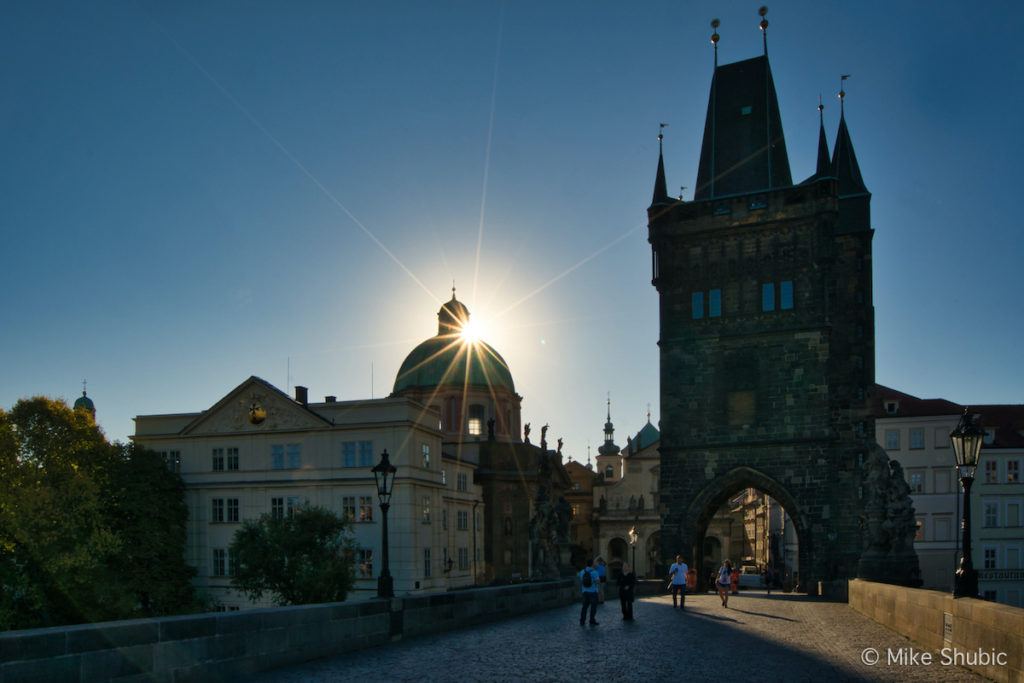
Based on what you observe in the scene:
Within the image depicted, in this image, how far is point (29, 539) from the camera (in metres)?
45.0

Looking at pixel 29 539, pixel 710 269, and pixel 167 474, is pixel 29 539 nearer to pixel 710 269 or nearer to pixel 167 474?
pixel 167 474

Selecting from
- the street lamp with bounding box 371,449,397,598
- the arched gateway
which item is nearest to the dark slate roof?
the arched gateway

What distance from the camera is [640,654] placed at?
16.4 meters

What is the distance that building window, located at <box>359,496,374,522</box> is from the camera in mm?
54969

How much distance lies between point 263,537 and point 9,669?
125 ft

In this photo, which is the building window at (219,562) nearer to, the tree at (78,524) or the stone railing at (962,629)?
the tree at (78,524)

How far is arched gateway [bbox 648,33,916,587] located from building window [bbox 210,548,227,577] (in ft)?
81.5

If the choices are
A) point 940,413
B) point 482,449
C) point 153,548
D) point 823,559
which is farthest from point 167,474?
point 940,413

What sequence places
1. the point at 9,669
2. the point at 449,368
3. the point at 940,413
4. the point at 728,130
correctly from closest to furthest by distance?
the point at 9,669 → the point at 728,130 → the point at 940,413 → the point at 449,368

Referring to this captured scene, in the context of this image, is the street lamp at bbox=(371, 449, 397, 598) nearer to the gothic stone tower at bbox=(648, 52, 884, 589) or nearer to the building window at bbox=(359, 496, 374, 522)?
the gothic stone tower at bbox=(648, 52, 884, 589)

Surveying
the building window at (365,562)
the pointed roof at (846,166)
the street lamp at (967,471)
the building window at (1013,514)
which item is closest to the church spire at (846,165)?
the pointed roof at (846,166)

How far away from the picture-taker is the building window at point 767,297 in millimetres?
49875

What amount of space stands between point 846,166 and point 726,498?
21.8m

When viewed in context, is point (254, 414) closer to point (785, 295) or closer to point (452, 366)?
point (452, 366)
